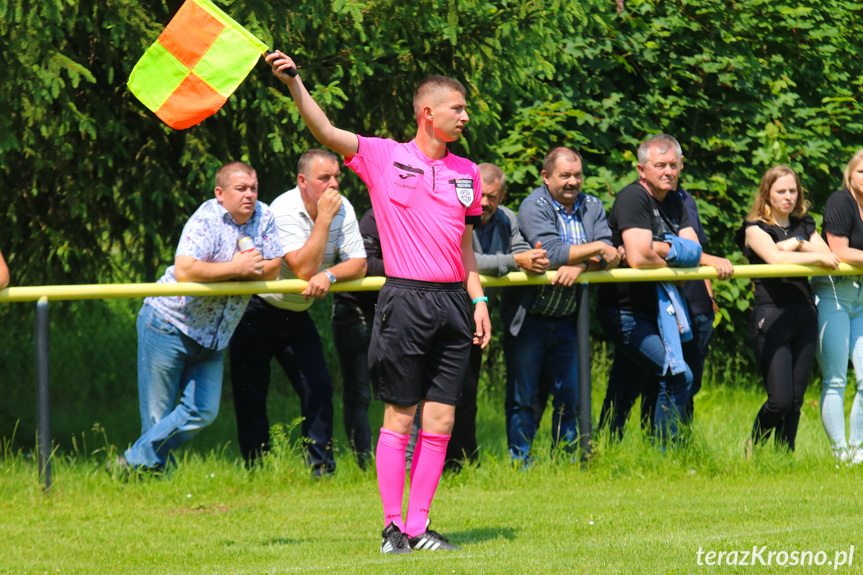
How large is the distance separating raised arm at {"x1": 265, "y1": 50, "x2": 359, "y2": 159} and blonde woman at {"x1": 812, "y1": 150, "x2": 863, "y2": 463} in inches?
146

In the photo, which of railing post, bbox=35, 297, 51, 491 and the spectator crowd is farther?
the spectator crowd

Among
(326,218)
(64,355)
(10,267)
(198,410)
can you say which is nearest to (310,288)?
(326,218)

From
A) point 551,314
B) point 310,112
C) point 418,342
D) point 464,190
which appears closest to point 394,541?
point 418,342

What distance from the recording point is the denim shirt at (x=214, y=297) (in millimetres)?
6184

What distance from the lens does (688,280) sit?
23.1 feet

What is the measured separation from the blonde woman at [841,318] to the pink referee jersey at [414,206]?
3.23 metres

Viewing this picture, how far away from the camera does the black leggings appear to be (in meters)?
6.61

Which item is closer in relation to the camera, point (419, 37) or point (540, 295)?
point (540, 295)

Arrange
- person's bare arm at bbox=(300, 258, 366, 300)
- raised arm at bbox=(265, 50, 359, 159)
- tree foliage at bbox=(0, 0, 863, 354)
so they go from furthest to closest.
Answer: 1. tree foliage at bbox=(0, 0, 863, 354)
2. person's bare arm at bbox=(300, 258, 366, 300)
3. raised arm at bbox=(265, 50, 359, 159)

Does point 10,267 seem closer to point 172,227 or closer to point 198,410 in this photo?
point 172,227

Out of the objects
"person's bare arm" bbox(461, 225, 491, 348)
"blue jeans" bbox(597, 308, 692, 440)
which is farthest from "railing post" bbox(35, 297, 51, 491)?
"blue jeans" bbox(597, 308, 692, 440)

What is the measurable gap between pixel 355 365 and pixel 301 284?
0.86m

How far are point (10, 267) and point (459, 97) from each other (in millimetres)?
4850

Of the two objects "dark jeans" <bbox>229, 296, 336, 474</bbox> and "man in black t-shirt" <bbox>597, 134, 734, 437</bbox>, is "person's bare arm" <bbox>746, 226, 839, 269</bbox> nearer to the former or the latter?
"man in black t-shirt" <bbox>597, 134, 734, 437</bbox>
